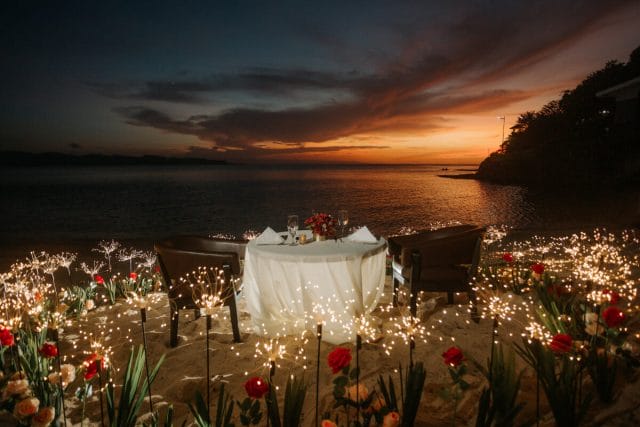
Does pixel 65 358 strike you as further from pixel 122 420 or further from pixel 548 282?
pixel 548 282

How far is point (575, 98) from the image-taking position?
33.5 metres

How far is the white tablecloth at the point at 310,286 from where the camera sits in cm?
A: 343

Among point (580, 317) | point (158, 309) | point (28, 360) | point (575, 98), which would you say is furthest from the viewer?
point (575, 98)

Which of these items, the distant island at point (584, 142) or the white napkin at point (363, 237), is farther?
the distant island at point (584, 142)

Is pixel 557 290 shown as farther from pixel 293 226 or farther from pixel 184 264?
pixel 184 264

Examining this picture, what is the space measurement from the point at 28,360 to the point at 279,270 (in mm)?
2087


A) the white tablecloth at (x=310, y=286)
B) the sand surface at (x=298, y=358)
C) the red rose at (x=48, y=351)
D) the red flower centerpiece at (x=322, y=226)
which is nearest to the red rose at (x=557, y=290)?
the sand surface at (x=298, y=358)

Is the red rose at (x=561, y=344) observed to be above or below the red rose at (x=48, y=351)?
above

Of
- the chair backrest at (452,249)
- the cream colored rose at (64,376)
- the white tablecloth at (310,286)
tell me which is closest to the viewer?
the cream colored rose at (64,376)

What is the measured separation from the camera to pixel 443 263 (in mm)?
3965

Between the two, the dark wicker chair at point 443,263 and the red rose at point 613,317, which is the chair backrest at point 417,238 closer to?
the dark wicker chair at point 443,263

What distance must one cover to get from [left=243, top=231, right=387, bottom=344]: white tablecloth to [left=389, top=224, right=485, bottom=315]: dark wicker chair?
0.45 m

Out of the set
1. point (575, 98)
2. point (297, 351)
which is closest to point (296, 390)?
point (297, 351)

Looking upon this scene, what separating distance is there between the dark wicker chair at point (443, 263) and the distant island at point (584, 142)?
24.6 metres
